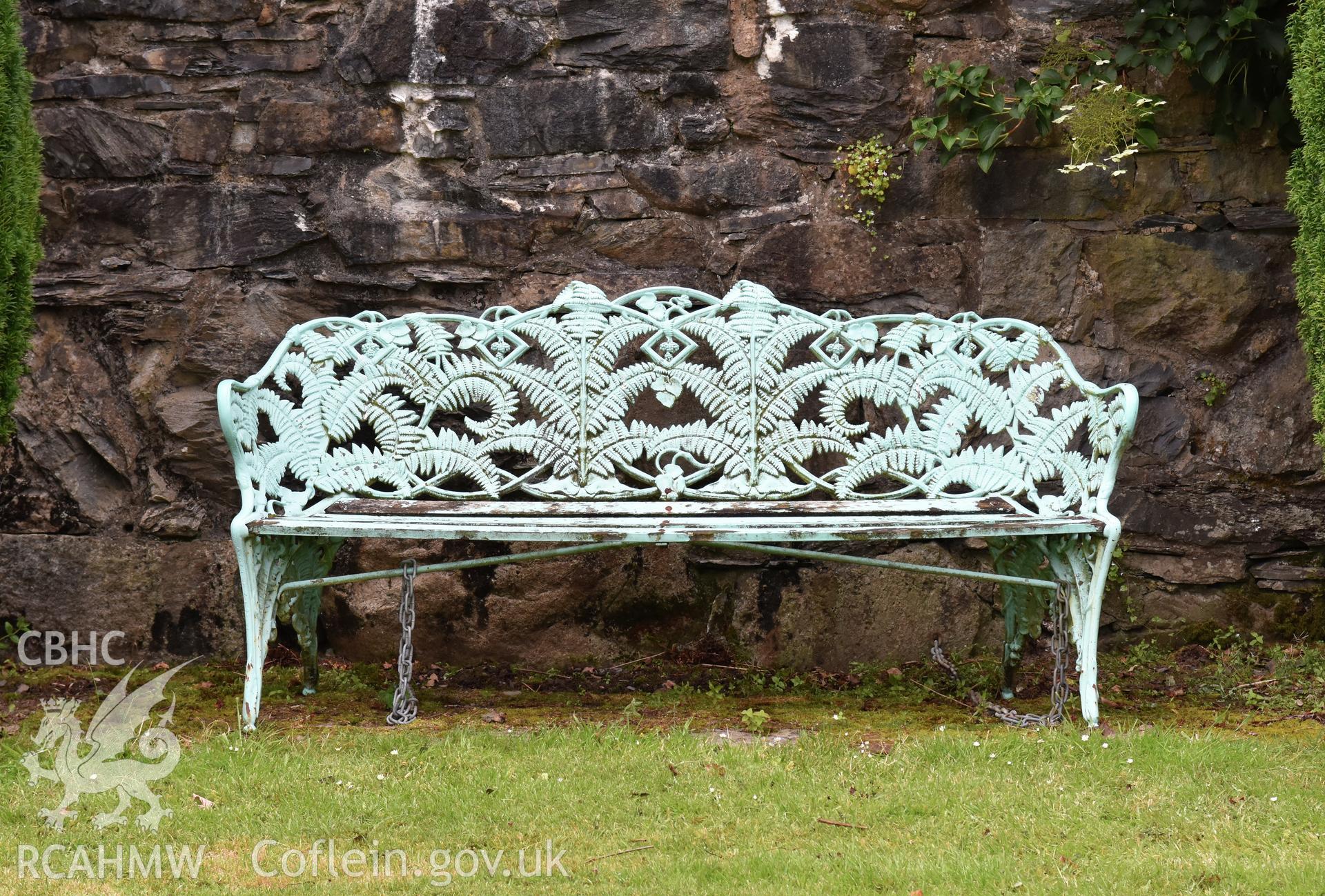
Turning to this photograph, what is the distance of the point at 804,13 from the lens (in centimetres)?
407

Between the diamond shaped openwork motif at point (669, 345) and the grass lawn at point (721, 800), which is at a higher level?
the diamond shaped openwork motif at point (669, 345)

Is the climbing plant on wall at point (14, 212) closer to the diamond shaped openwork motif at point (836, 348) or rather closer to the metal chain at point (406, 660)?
the metal chain at point (406, 660)

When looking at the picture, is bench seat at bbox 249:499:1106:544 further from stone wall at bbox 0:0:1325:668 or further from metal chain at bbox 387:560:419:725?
stone wall at bbox 0:0:1325:668

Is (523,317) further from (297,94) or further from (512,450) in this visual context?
(297,94)

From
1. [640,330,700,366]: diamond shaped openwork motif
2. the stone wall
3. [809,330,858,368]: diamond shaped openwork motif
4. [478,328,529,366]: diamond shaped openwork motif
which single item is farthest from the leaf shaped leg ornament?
[478,328,529,366]: diamond shaped openwork motif

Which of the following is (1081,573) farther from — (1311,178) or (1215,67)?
(1215,67)

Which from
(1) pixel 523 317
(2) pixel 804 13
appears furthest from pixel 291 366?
(2) pixel 804 13

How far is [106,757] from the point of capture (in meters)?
2.93

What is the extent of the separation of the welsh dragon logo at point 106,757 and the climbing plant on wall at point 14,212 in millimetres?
826

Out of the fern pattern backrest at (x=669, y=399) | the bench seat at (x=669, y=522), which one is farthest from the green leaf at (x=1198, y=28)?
the bench seat at (x=669, y=522)

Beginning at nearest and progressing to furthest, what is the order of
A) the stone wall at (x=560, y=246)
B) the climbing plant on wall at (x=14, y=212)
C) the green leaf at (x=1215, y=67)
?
the climbing plant on wall at (x=14, y=212), the green leaf at (x=1215, y=67), the stone wall at (x=560, y=246)

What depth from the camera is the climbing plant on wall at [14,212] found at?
3.37 m

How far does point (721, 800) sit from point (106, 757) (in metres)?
1.43

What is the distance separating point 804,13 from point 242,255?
1980 millimetres
